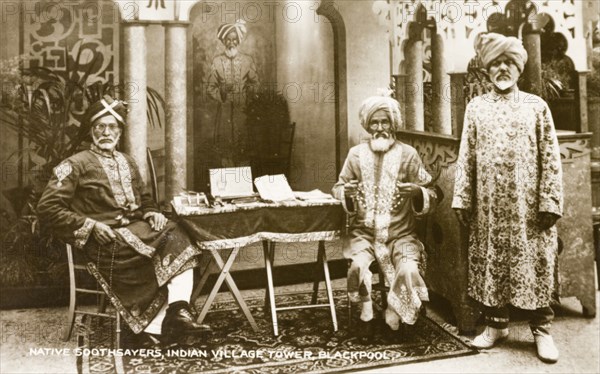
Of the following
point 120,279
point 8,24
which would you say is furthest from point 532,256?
point 8,24

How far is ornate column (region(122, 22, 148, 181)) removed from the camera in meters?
5.05

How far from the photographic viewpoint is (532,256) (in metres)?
3.93

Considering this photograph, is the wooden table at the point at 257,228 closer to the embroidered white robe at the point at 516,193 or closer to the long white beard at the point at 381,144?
the long white beard at the point at 381,144

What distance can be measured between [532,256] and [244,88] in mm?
4916

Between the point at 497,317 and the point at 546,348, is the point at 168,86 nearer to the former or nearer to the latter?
the point at 497,317

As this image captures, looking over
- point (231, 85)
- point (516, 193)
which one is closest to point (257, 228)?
point (516, 193)

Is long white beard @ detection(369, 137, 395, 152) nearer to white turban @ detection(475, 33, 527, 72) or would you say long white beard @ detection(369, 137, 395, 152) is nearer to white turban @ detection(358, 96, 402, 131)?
white turban @ detection(358, 96, 402, 131)

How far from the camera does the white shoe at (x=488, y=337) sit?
4070mm

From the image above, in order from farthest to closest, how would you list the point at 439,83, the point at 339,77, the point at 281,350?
1. the point at 339,77
2. the point at 439,83
3. the point at 281,350

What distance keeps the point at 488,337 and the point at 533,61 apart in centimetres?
184

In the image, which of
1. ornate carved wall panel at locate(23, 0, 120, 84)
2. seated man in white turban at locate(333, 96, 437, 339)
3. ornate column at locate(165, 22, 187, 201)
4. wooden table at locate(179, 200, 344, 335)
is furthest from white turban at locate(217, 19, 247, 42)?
wooden table at locate(179, 200, 344, 335)

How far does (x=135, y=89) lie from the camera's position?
5.14m

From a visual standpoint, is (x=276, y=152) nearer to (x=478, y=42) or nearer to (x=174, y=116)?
(x=174, y=116)

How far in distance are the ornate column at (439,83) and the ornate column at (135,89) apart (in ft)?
8.07
